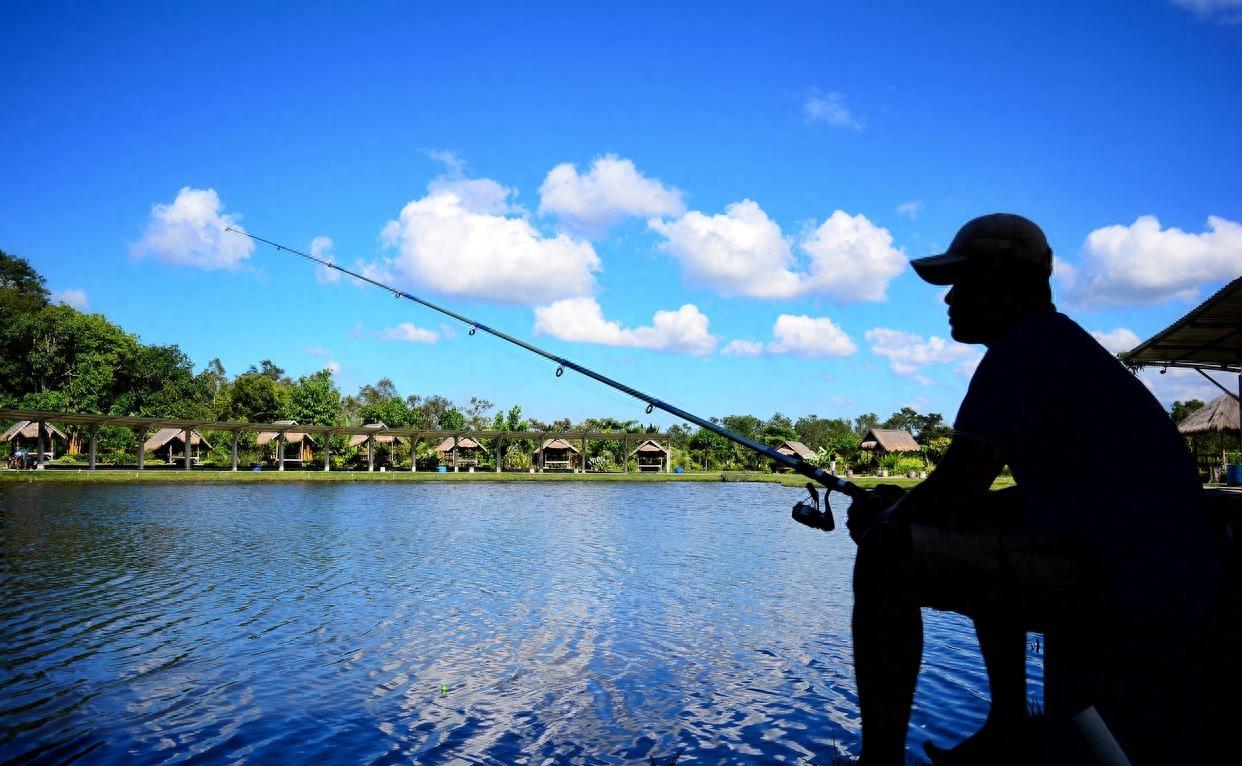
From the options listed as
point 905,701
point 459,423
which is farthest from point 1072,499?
point 459,423

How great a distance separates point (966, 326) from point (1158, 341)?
13499 mm

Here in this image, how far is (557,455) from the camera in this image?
77812 mm

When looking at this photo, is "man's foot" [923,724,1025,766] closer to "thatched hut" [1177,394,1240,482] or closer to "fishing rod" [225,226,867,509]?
"fishing rod" [225,226,867,509]

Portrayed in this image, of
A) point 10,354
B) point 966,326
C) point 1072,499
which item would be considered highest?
point 10,354

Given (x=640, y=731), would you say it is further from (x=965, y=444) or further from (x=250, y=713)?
(x=965, y=444)

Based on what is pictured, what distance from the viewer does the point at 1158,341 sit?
1367 centimetres

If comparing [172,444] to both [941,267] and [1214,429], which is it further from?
[941,267]

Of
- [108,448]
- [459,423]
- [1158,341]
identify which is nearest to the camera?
[1158,341]

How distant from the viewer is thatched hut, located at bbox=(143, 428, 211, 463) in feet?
224

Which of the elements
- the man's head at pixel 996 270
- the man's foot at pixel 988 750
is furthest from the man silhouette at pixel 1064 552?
the man's foot at pixel 988 750

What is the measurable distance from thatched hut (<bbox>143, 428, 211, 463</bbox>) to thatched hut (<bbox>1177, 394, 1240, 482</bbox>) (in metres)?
69.4

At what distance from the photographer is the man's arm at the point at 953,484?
2.30 metres

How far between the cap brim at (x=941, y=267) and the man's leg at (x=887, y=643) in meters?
0.95

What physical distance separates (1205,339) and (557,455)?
66.6m
